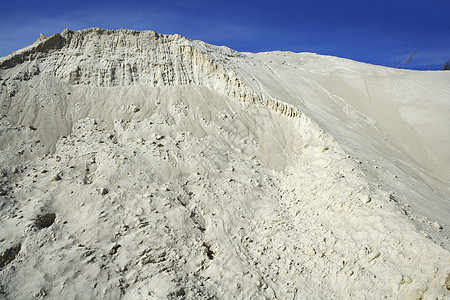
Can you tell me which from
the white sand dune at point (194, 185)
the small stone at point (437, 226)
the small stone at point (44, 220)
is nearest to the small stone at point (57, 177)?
the white sand dune at point (194, 185)

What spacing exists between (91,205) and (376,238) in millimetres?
8247

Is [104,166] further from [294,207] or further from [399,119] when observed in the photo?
[399,119]

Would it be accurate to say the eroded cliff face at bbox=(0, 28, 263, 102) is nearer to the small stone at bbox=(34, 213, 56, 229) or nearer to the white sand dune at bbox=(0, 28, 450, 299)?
the white sand dune at bbox=(0, 28, 450, 299)

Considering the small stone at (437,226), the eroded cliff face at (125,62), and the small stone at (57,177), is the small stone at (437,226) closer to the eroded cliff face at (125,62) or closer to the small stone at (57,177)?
the eroded cliff face at (125,62)

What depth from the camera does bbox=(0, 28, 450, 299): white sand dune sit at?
6738 millimetres

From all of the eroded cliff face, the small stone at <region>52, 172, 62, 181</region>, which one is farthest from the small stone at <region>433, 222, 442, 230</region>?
the small stone at <region>52, 172, 62, 181</region>

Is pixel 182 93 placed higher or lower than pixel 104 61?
lower

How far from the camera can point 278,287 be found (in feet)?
23.1

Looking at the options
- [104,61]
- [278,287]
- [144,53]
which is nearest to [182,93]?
[144,53]

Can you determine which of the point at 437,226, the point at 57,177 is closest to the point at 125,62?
the point at 57,177

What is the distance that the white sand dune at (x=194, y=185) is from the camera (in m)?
6.74

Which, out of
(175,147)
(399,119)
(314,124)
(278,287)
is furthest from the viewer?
(399,119)

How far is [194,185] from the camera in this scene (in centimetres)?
989

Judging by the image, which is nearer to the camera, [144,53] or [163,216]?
[163,216]
